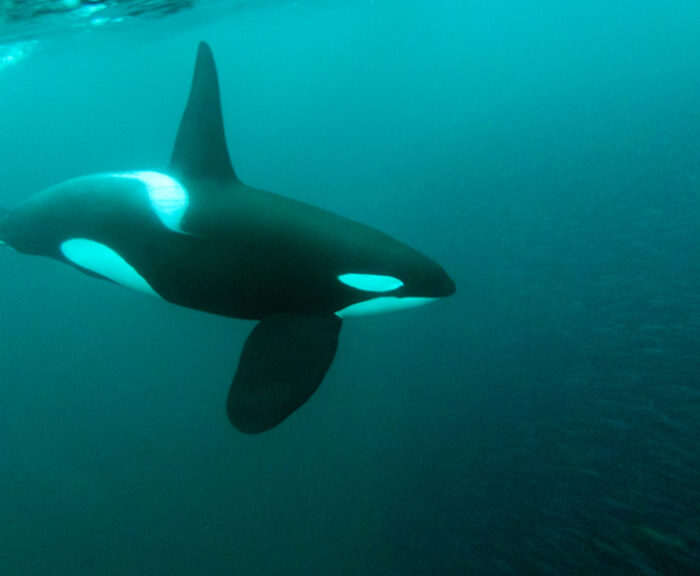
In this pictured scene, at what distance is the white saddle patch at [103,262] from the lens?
5.97m

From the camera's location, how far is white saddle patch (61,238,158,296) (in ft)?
19.6

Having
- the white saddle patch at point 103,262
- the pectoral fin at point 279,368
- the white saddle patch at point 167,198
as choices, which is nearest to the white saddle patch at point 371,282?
the pectoral fin at point 279,368

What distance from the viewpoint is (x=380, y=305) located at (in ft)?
19.0

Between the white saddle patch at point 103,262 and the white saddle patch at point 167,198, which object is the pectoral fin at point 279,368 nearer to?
the white saddle patch at point 167,198

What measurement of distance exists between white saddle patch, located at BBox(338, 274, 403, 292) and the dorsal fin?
5.50 feet

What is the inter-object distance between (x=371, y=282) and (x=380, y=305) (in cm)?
42

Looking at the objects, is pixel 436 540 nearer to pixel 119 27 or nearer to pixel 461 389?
pixel 461 389

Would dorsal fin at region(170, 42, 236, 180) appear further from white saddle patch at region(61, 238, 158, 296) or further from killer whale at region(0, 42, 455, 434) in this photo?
white saddle patch at region(61, 238, 158, 296)

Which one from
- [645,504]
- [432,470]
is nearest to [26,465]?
[432,470]

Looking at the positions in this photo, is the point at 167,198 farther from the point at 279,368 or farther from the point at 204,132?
the point at 279,368

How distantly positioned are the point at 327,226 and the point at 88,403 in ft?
28.4

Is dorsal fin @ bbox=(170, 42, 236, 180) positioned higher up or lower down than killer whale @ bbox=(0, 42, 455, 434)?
higher up

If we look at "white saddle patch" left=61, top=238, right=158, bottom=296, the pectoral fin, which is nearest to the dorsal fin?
"white saddle patch" left=61, top=238, right=158, bottom=296

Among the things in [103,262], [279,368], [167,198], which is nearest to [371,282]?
[279,368]
